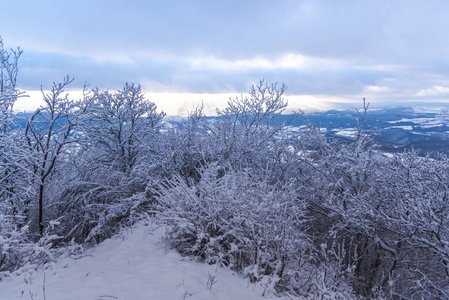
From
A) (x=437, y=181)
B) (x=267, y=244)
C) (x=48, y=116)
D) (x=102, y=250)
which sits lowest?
(x=102, y=250)

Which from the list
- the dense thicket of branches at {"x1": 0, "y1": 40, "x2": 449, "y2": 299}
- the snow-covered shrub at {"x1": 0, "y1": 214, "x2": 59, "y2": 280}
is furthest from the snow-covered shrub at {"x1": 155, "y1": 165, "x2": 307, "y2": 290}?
the snow-covered shrub at {"x1": 0, "y1": 214, "x2": 59, "y2": 280}

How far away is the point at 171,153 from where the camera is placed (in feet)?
29.0

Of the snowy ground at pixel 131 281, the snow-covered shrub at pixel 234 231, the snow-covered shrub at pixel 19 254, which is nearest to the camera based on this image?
the snowy ground at pixel 131 281

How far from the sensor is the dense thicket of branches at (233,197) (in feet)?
14.9

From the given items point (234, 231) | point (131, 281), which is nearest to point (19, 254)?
point (131, 281)

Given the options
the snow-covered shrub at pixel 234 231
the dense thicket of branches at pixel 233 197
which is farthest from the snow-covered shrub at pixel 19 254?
the snow-covered shrub at pixel 234 231

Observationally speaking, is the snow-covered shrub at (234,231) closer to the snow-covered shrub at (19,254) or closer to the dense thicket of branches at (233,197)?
the dense thicket of branches at (233,197)

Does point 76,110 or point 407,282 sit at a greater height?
point 76,110

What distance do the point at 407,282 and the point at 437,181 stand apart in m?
3.49

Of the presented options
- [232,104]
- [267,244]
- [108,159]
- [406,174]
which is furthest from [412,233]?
[232,104]

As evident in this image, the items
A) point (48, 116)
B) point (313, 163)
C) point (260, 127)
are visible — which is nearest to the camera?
point (48, 116)

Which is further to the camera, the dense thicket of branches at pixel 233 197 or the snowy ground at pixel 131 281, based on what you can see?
the dense thicket of branches at pixel 233 197

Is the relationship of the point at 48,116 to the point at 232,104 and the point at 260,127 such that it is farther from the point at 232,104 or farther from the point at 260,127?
the point at 232,104

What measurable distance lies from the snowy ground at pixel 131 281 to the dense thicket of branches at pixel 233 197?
327 mm
